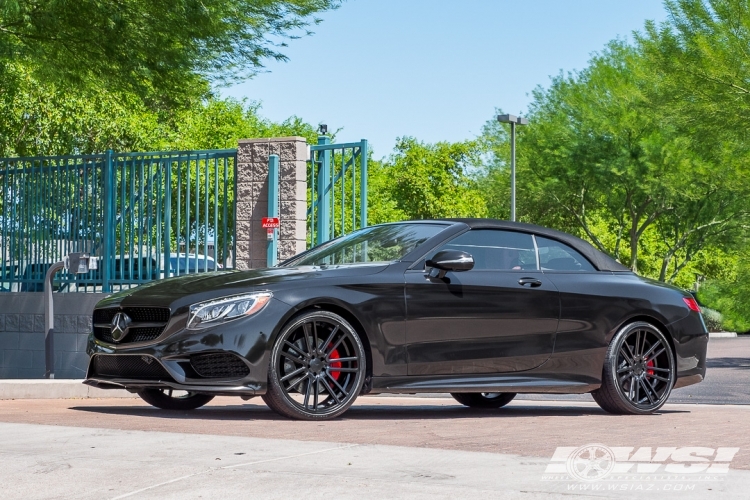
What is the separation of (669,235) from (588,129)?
7.49 metres

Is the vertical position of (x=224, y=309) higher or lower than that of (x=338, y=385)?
higher

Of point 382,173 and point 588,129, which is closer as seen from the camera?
point 588,129

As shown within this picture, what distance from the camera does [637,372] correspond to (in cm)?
1005

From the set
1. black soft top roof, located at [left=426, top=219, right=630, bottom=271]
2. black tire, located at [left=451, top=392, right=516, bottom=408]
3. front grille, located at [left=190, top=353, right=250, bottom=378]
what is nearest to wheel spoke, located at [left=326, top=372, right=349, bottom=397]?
front grille, located at [left=190, top=353, right=250, bottom=378]

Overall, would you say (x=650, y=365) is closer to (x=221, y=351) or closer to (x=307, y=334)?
(x=307, y=334)

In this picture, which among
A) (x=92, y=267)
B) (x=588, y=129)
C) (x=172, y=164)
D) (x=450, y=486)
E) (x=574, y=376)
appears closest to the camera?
(x=450, y=486)

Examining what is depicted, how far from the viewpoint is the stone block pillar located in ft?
51.2

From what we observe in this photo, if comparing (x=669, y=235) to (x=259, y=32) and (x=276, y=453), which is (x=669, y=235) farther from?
(x=276, y=453)

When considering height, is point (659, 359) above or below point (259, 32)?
below

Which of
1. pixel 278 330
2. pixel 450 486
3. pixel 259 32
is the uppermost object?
pixel 259 32

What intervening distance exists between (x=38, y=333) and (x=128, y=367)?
8290 mm

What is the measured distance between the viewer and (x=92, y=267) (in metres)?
14.7

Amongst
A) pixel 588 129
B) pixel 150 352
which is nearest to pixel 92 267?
pixel 150 352

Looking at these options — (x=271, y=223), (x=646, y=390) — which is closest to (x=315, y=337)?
(x=646, y=390)
